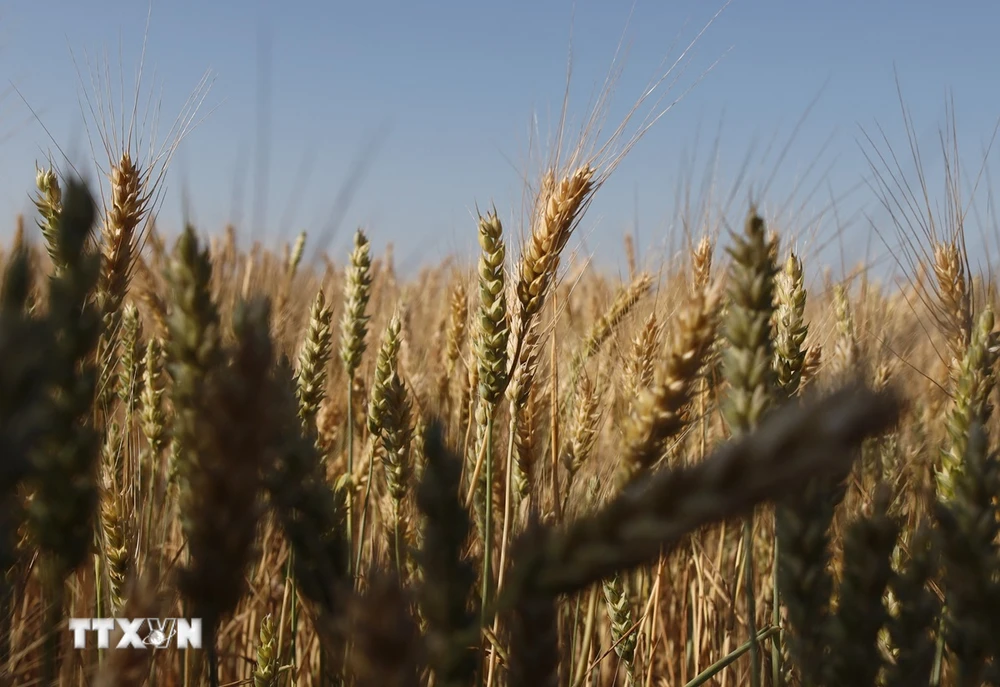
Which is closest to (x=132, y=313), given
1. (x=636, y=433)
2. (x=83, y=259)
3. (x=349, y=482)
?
(x=349, y=482)

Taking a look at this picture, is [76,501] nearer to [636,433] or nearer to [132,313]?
[636,433]

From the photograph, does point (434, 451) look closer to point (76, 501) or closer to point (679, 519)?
point (679, 519)

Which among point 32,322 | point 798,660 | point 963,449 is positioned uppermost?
point 32,322

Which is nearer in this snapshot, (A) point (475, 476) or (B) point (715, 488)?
(B) point (715, 488)

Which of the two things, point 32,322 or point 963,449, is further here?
point 963,449

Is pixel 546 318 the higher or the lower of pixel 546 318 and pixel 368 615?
the higher

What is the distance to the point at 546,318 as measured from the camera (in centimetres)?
230

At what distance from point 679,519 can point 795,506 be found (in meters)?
0.40

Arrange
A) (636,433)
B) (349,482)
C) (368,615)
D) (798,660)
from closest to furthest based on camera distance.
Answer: (368,615) < (798,660) < (636,433) < (349,482)

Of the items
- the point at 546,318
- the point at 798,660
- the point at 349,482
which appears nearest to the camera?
the point at 798,660

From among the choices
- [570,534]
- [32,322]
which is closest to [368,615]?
[570,534]

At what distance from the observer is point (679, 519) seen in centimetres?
50

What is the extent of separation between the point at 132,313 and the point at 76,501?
5.01 ft

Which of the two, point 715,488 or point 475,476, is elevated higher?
point 475,476
